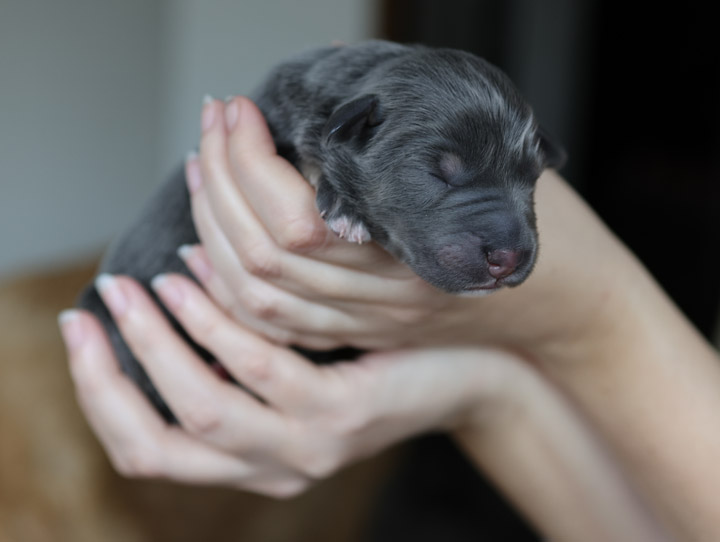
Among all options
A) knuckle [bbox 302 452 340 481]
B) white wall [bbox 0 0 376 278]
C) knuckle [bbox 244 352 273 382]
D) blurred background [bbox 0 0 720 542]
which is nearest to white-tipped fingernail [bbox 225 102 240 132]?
knuckle [bbox 244 352 273 382]

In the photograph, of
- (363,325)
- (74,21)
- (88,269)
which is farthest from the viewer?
(74,21)

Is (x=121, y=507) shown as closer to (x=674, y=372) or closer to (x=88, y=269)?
(x=88, y=269)

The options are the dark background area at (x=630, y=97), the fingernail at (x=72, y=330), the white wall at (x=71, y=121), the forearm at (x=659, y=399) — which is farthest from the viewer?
the dark background area at (x=630, y=97)

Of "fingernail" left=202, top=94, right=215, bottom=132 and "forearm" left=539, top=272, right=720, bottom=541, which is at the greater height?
"fingernail" left=202, top=94, right=215, bottom=132

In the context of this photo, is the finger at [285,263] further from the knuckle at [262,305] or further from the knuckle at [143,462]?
the knuckle at [143,462]

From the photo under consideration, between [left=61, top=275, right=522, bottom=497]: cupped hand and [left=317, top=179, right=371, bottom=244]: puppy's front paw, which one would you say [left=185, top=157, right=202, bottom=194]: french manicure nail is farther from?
[left=317, top=179, right=371, bottom=244]: puppy's front paw

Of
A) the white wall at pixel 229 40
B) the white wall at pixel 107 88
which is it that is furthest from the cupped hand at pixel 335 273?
the white wall at pixel 229 40

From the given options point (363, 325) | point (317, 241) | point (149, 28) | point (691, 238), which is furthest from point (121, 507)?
point (691, 238)
